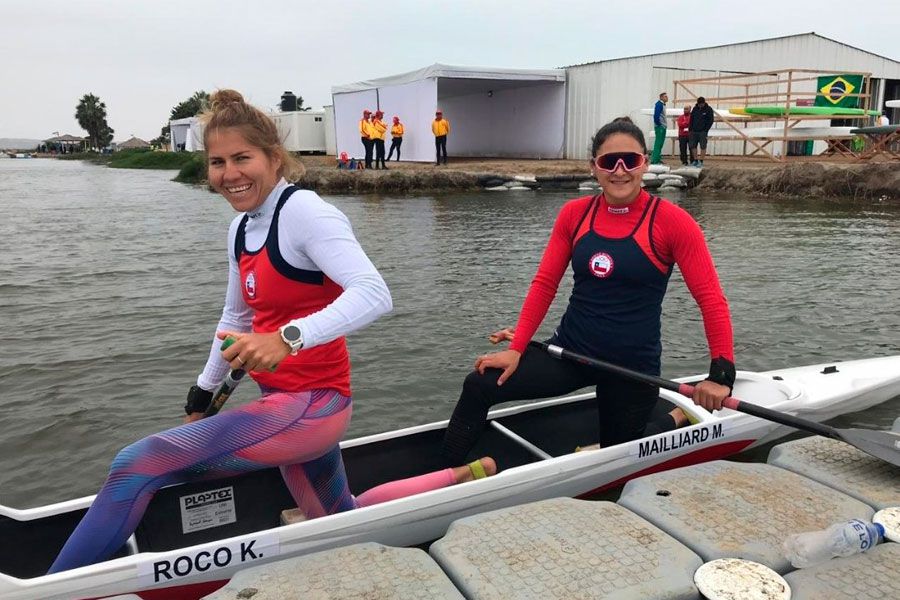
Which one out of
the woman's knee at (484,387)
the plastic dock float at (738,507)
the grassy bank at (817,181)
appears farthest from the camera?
the grassy bank at (817,181)

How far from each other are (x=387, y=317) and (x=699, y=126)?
15252 millimetres

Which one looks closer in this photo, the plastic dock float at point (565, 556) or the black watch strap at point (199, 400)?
the plastic dock float at point (565, 556)

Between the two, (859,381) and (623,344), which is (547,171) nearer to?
Answer: (859,381)

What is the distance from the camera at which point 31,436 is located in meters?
5.48

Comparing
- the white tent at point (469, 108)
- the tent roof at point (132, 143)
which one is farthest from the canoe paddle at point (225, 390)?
the tent roof at point (132, 143)

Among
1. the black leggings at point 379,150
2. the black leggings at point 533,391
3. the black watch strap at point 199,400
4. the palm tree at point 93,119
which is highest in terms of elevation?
the palm tree at point 93,119

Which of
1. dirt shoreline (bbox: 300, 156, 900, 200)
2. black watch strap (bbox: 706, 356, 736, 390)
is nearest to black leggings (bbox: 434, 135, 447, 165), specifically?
dirt shoreline (bbox: 300, 156, 900, 200)

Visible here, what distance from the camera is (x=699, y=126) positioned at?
20.3 m

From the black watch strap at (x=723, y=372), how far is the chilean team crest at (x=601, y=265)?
2.27ft

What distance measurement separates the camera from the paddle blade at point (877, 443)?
3.63 metres

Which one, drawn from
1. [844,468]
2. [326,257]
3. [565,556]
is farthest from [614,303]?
[326,257]

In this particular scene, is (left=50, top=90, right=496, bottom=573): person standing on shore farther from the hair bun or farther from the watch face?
the watch face

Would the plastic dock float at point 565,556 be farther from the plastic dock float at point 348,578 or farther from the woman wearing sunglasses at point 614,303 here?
the woman wearing sunglasses at point 614,303

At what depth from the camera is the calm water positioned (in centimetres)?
578
